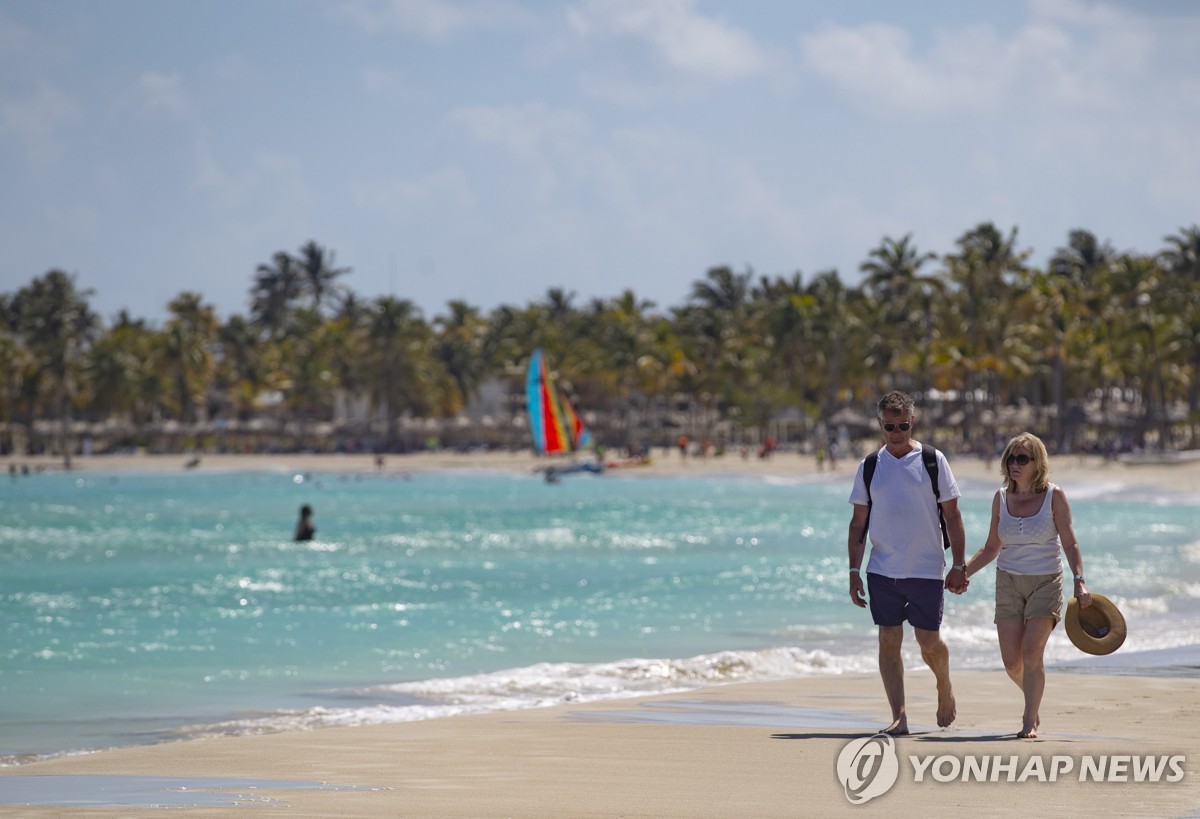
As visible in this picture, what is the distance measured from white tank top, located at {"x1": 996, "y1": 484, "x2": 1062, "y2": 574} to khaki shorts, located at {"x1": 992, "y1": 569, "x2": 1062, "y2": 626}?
1.3 inches

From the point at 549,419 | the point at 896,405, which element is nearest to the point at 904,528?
the point at 896,405

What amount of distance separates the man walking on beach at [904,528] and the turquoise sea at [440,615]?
12.6 feet

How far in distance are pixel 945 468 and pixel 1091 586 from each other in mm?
12739

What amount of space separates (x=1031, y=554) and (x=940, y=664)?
737mm

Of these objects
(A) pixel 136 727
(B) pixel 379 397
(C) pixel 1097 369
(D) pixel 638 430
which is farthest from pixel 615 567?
(B) pixel 379 397

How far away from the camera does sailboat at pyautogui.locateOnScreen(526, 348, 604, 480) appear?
68625mm

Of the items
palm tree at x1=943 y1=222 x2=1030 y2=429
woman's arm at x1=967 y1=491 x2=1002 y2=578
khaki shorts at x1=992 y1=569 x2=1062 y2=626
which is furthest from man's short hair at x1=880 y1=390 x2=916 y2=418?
palm tree at x1=943 y1=222 x2=1030 y2=429

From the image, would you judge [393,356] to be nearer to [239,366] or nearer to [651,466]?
[239,366]

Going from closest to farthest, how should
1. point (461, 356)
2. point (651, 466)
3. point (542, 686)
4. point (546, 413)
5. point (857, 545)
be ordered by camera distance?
point (857, 545) → point (542, 686) → point (546, 413) → point (651, 466) → point (461, 356)

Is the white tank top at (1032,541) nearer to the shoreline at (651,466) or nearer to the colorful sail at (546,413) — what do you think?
the shoreline at (651,466)

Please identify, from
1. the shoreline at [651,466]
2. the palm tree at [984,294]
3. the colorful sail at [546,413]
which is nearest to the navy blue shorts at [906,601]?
the shoreline at [651,466]

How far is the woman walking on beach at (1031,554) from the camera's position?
6.93 metres

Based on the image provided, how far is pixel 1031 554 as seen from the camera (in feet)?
22.8

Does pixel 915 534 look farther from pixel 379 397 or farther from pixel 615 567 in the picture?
pixel 379 397
